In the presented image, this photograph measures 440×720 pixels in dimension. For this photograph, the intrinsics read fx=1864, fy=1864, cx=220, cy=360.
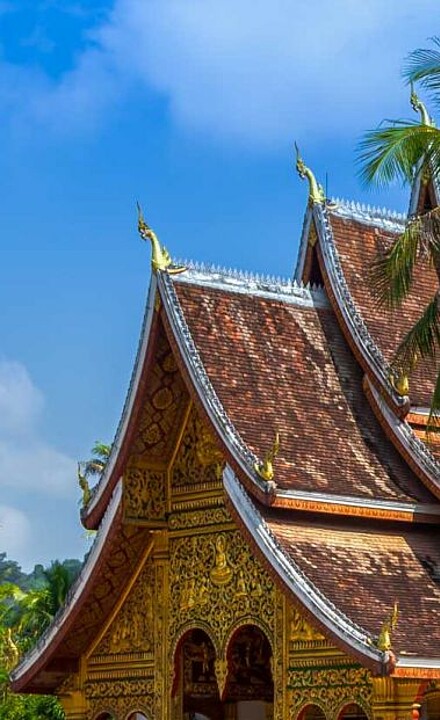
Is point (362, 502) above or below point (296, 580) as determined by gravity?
above

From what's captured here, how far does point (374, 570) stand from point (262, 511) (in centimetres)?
119

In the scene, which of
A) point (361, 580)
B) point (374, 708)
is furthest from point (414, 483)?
point (374, 708)

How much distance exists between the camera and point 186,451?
19.5 metres

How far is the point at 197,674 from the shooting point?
20141 mm

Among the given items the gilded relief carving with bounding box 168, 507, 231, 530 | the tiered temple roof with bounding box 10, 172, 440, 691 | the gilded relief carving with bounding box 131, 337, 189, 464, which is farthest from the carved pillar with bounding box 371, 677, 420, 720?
the gilded relief carving with bounding box 131, 337, 189, 464

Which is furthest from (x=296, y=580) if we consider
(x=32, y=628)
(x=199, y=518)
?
(x=32, y=628)

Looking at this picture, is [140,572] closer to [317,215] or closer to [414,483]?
[414,483]

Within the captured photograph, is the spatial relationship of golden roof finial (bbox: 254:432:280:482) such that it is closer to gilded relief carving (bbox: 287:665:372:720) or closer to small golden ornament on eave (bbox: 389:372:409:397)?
gilded relief carving (bbox: 287:665:372:720)

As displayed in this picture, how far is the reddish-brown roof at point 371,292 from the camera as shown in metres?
20.1

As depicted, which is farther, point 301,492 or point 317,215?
point 317,215

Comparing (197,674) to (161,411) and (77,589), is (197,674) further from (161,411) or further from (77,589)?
(161,411)

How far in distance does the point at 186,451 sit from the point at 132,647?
2.22 m

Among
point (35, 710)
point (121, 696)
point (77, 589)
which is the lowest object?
point (121, 696)

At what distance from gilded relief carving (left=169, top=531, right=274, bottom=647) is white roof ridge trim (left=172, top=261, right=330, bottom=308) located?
273 cm
